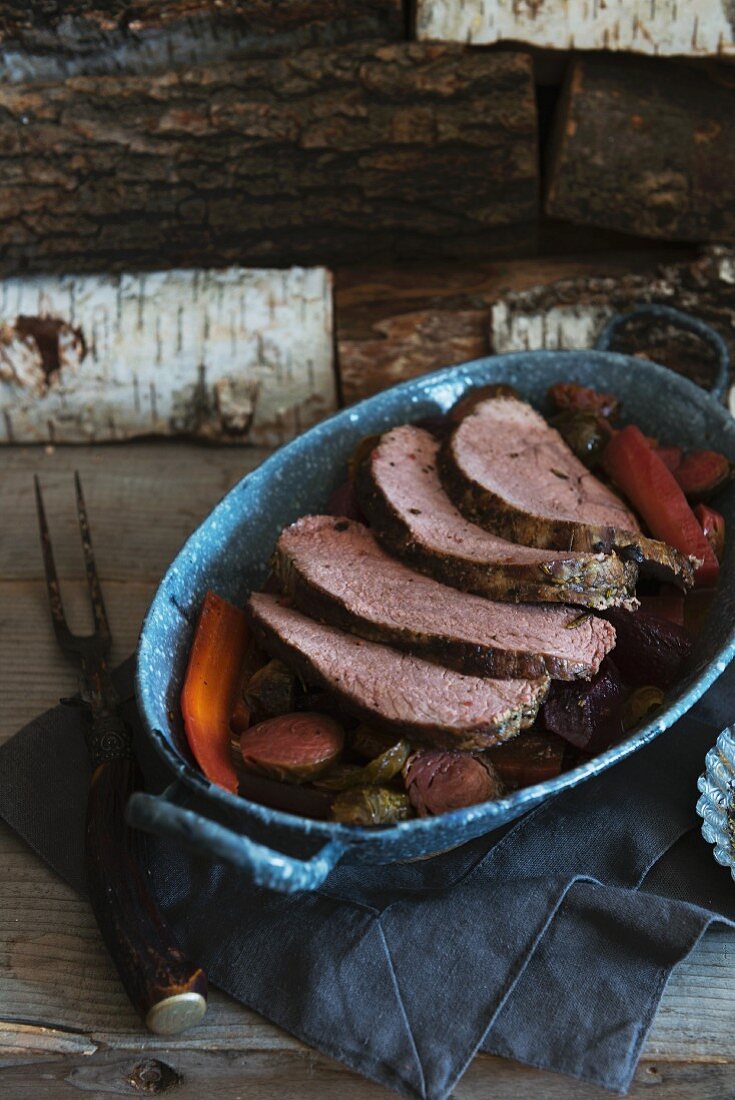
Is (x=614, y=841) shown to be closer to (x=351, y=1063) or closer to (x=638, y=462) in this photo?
(x=351, y=1063)

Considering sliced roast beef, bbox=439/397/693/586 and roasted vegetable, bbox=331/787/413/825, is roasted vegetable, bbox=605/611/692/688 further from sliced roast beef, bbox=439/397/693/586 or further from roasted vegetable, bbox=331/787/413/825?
roasted vegetable, bbox=331/787/413/825

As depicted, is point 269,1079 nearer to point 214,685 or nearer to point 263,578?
point 214,685

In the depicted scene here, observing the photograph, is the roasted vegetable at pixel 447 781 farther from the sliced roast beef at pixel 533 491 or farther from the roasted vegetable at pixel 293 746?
the sliced roast beef at pixel 533 491

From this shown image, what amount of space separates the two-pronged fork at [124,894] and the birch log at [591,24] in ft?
5.55

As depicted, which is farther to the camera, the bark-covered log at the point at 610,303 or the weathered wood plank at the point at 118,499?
the bark-covered log at the point at 610,303

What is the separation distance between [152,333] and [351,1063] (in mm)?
1912

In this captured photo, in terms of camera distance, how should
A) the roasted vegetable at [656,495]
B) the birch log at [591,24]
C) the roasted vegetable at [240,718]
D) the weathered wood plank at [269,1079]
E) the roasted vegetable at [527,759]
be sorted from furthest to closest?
the birch log at [591,24], the roasted vegetable at [656,495], the roasted vegetable at [240,718], the roasted vegetable at [527,759], the weathered wood plank at [269,1079]

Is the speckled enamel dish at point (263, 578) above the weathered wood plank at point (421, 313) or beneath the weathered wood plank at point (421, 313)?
beneath

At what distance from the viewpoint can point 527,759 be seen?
5.20ft

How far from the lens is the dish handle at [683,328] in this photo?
232cm

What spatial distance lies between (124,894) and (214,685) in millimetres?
343

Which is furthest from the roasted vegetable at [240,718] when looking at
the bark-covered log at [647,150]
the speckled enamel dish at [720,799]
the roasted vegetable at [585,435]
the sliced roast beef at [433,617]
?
the bark-covered log at [647,150]

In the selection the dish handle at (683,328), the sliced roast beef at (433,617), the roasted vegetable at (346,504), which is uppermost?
the dish handle at (683,328)

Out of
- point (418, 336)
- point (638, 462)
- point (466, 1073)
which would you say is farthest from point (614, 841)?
point (418, 336)
